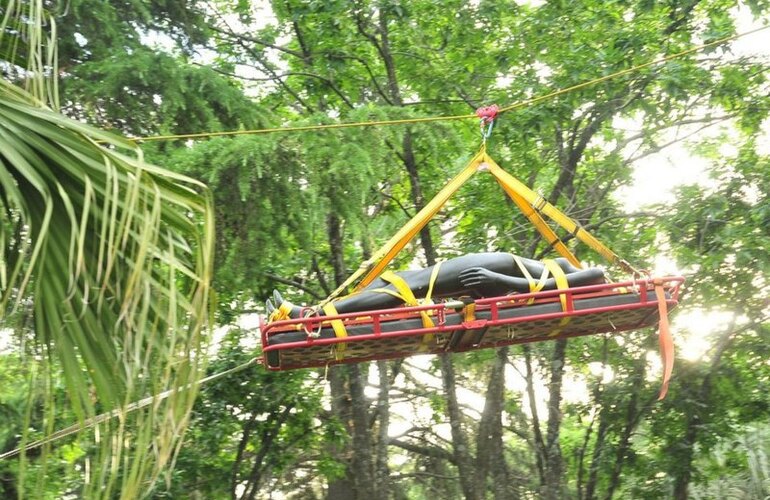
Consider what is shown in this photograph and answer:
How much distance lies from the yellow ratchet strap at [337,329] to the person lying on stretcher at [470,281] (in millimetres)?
66

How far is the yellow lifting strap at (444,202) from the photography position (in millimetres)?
4344

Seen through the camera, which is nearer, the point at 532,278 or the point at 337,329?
the point at 337,329

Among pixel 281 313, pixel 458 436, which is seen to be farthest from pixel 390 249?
pixel 458 436

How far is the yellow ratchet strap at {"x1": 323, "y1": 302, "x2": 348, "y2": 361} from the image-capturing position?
407 cm

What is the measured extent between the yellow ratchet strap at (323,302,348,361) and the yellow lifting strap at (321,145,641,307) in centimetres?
6

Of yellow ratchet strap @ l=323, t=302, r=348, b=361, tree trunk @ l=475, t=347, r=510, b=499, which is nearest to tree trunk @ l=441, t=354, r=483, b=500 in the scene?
tree trunk @ l=475, t=347, r=510, b=499

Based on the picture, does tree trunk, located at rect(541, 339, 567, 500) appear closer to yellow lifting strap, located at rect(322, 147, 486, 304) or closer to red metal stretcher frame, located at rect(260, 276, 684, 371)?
red metal stretcher frame, located at rect(260, 276, 684, 371)

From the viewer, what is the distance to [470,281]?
173 inches

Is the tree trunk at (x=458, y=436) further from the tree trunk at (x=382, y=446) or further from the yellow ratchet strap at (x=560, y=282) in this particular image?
the yellow ratchet strap at (x=560, y=282)

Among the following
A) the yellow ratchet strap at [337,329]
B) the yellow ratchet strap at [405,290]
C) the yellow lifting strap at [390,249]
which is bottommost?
the yellow ratchet strap at [337,329]

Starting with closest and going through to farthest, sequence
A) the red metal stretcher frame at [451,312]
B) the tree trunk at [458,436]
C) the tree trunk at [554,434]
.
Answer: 1. the red metal stretcher frame at [451,312]
2. the tree trunk at [458,436]
3. the tree trunk at [554,434]

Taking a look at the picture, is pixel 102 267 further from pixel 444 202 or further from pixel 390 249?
pixel 444 202

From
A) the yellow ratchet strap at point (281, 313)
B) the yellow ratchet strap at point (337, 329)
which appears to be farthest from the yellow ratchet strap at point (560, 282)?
the yellow ratchet strap at point (281, 313)

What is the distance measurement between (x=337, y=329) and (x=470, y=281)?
70 cm
